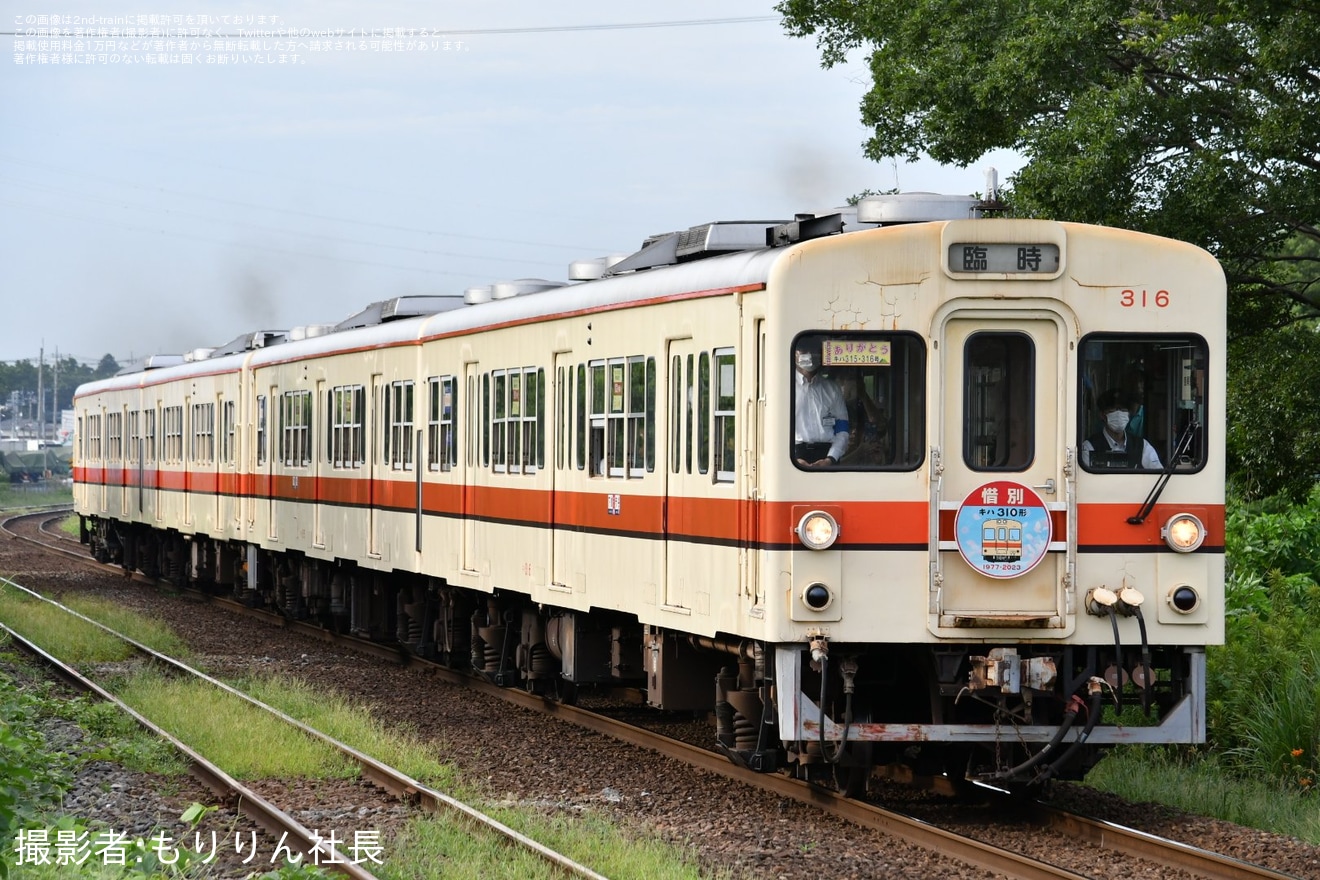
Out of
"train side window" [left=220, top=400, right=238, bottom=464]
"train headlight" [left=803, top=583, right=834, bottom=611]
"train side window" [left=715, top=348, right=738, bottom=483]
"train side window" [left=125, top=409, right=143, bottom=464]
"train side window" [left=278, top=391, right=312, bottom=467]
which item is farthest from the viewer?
"train side window" [left=125, top=409, right=143, bottom=464]

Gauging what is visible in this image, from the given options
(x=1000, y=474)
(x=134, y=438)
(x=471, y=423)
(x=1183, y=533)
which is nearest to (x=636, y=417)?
(x=1000, y=474)

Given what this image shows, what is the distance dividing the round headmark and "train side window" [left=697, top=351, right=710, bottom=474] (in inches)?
63.0

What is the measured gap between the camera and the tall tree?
43.7ft

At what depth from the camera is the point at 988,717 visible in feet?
32.4

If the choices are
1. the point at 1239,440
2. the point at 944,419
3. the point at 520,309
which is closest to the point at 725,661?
the point at 944,419

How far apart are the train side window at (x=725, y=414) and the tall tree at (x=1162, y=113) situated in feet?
14.7

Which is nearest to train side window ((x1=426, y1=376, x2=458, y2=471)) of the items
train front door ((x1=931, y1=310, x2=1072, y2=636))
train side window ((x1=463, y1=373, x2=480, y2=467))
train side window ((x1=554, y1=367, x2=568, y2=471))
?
train side window ((x1=463, y1=373, x2=480, y2=467))

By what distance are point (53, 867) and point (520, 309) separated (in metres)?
7.10

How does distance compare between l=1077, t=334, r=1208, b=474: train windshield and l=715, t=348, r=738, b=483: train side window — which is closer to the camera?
l=1077, t=334, r=1208, b=474: train windshield

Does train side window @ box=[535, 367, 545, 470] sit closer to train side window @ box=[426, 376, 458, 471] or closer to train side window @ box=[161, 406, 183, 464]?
train side window @ box=[426, 376, 458, 471]

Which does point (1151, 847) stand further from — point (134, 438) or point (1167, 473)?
point (134, 438)

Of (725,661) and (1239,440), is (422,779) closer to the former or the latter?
(725,661)

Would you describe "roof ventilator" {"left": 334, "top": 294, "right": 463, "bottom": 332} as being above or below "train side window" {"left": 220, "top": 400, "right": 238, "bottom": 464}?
above

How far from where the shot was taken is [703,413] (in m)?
10.6
